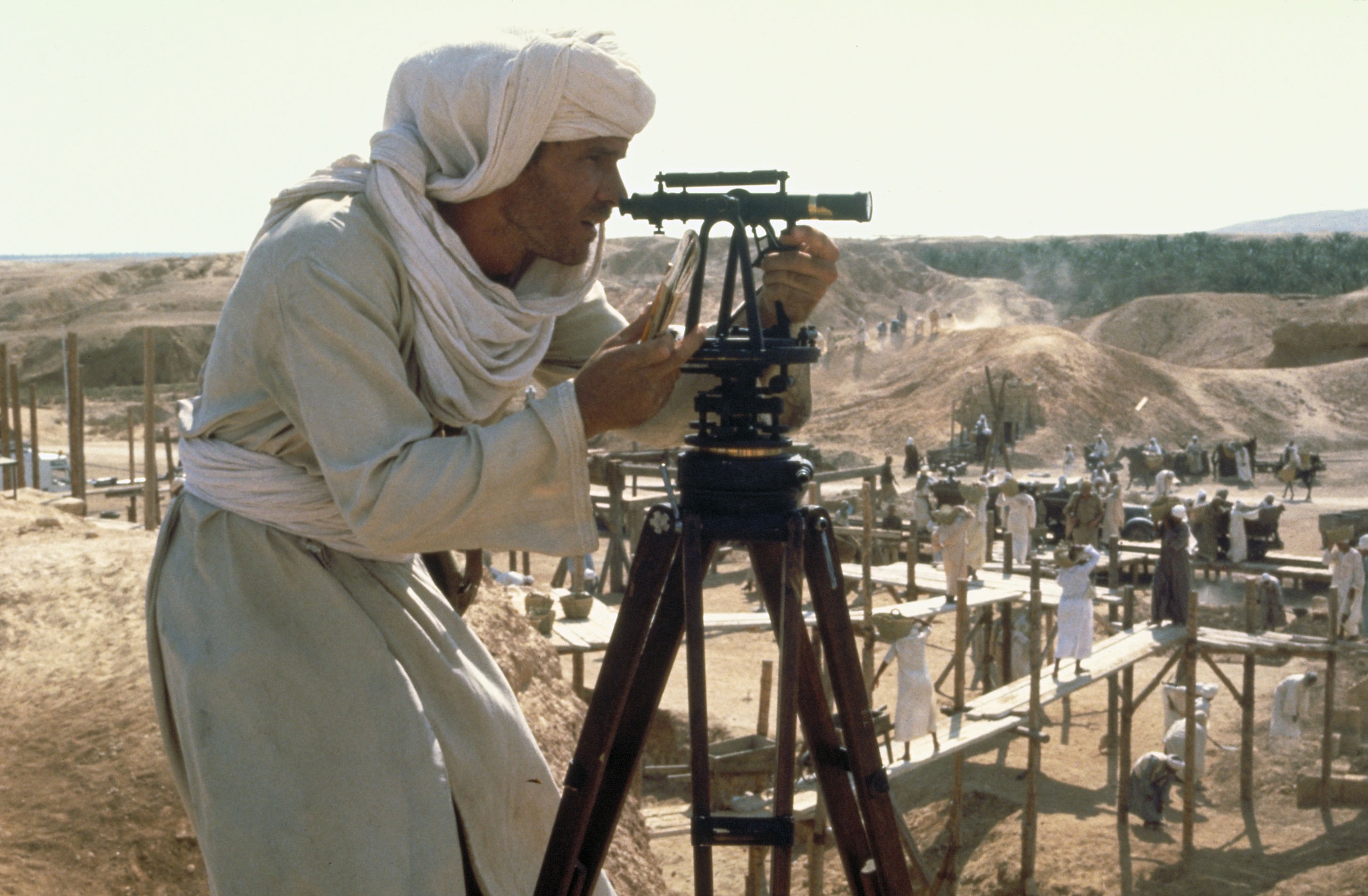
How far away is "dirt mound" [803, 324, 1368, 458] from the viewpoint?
38.3 meters

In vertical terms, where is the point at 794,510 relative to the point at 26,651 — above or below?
above

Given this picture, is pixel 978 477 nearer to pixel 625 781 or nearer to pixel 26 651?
pixel 26 651

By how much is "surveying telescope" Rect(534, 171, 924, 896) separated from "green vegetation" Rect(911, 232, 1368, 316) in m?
73.1

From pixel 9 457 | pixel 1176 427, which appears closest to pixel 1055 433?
pixel 1176 427

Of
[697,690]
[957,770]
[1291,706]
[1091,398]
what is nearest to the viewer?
[697,690]

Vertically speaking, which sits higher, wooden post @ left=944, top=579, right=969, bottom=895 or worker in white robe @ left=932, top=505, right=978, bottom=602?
worker in white robe @ left=932, top=505, right=978, bottom=602

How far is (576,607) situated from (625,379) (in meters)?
10.4

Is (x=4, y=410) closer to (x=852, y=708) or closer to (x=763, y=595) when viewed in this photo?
(x=763, y=595)

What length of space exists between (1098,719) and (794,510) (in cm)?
1643

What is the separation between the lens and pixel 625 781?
216 centimetres

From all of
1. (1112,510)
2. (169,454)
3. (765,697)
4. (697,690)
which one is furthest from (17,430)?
(697,690)

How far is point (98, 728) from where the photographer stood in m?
5.25

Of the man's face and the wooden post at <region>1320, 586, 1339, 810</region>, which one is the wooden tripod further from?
the wooden post at <region>1320, 586, 1339, 810</region>

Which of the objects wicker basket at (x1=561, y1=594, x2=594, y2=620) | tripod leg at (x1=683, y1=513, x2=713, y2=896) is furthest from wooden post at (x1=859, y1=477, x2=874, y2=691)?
tripod leg at (x1=683, y1=513, x2=713, y2=896)
